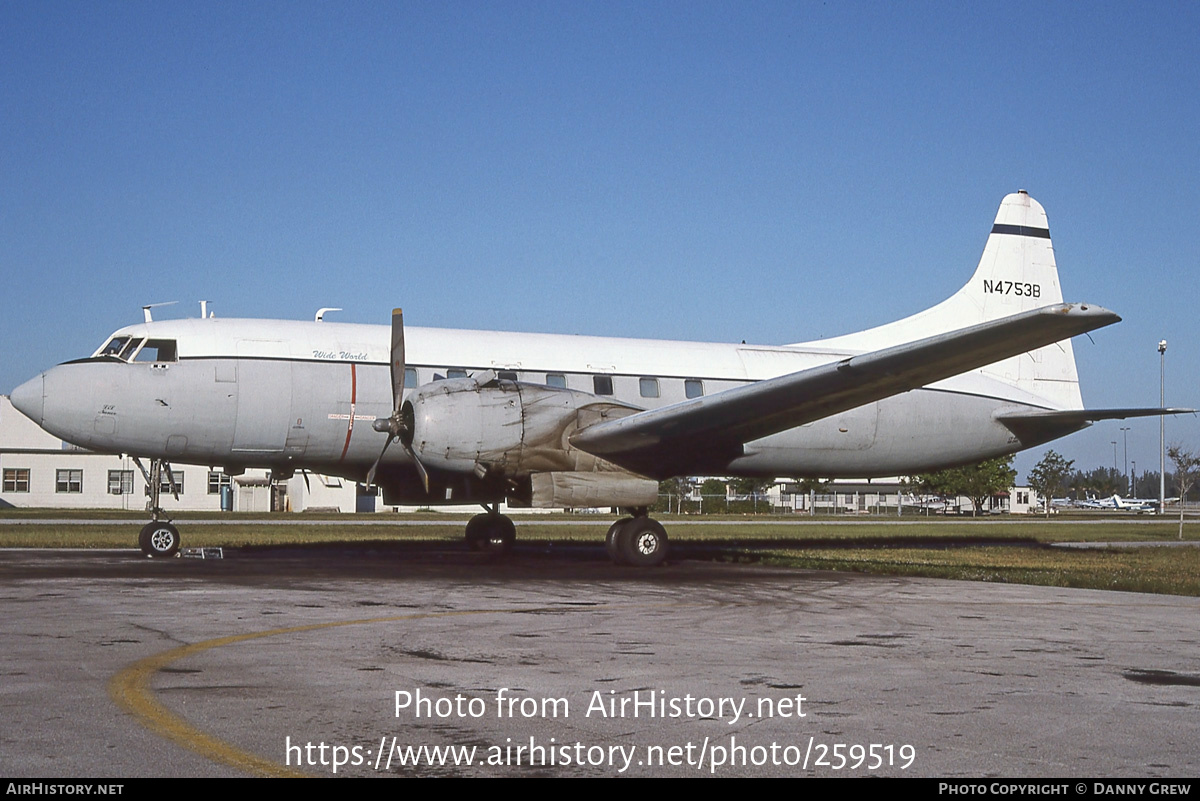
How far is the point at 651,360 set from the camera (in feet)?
74.9

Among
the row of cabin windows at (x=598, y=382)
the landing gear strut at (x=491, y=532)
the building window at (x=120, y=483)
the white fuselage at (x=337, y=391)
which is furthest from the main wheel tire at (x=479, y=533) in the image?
the building window at (x=120, y=483)

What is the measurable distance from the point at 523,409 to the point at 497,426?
0.56m

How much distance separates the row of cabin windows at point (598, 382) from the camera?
20.6 meters

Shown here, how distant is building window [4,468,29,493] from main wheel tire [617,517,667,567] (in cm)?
6019

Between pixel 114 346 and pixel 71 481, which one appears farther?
pixel 71 481

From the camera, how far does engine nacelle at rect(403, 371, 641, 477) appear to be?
17828 mm

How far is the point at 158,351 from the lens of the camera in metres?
19.9

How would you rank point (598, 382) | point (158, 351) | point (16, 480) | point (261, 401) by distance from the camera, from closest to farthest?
point (261, 401), point (158, 351), point (598, 382), point (16, 480)

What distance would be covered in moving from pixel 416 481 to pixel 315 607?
29.2ft

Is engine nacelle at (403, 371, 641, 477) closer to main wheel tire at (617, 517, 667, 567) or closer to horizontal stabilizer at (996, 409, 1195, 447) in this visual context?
main wheel tire at (617, 517, 667, 567)

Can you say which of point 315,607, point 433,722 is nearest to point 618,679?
point 433,722

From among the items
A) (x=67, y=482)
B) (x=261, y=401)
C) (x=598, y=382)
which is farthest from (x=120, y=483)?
(x=598, y=382)

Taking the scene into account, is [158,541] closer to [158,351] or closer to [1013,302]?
[158,351]

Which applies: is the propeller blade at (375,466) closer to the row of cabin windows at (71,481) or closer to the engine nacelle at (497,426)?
the engine nacelle at (497,426)
